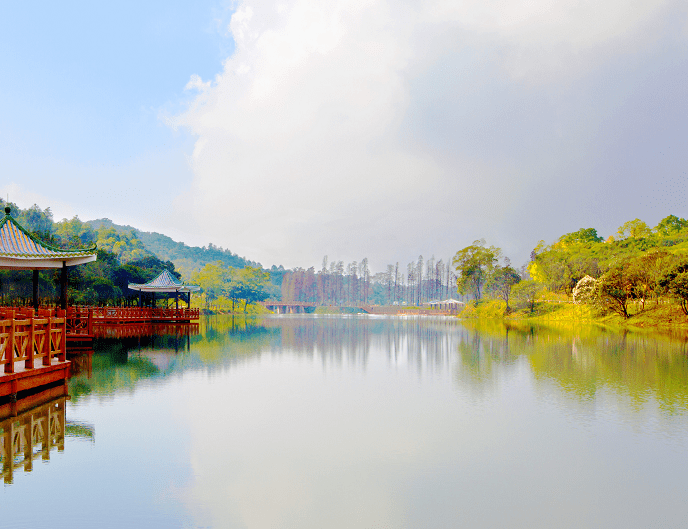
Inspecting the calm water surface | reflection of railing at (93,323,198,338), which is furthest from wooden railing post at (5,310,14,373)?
reflection of railing at (93,323,198,338)

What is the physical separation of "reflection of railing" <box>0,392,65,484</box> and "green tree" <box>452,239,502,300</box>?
175 feet

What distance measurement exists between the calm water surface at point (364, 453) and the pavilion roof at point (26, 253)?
3601 mm

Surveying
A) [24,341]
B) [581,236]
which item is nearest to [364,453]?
[24,341]

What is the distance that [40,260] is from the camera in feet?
41.1

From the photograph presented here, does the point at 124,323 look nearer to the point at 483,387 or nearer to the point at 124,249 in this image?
the point at 483,387

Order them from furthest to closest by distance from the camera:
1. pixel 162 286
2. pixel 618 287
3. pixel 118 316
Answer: pixel 618 287, pixel 162 286, pixel 118 316

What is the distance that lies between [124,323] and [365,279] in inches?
2491

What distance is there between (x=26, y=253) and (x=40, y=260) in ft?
1.12

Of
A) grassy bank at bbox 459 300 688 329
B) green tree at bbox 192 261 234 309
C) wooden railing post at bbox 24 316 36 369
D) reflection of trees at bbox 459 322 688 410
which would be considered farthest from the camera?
green tree at bbox 192 261 234 309

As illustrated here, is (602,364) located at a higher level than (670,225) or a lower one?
lower

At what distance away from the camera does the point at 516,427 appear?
672cm

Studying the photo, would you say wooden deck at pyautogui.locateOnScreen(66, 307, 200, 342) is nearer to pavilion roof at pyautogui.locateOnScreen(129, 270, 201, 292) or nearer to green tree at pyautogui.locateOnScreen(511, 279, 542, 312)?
pavilion roof at pyautogui.locateOnScreen(129, 270, 201, 292)

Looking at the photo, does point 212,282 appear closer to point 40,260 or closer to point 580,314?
point 580,314

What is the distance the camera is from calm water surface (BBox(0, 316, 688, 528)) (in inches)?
162
